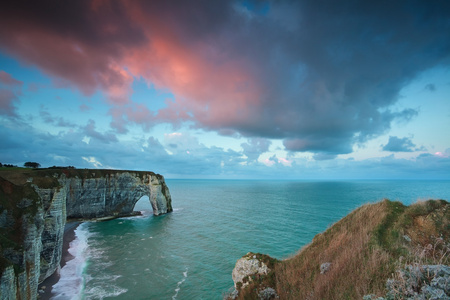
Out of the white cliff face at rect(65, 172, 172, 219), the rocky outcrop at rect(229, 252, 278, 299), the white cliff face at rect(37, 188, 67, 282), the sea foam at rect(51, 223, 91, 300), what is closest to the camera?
the rocky outcrop at rect(229, 252, 278, 299)

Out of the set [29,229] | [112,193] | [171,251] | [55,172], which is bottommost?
[171,251]

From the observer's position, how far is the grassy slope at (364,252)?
32.0 ft

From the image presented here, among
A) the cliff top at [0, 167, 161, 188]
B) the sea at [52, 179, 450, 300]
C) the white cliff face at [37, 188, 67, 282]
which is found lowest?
the sea at [52, 179, 450, 300]

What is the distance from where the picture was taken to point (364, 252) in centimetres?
1190

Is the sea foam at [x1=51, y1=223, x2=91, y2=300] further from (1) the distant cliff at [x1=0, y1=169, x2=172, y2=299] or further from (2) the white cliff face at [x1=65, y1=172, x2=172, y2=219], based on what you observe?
(2) the white cliff face at [x1=65, y1=172, x2=172, y2=219]

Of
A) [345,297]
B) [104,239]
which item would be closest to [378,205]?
[345,297]

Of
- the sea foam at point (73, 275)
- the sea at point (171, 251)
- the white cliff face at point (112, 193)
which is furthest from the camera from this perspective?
the white cliff face at point (112, 193)

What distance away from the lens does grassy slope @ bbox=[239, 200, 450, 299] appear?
384 inches

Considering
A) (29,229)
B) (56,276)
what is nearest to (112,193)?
(56,276)

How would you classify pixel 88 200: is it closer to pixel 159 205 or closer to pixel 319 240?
pixel 159 205

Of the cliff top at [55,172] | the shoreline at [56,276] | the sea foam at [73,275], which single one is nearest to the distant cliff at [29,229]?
the cliff top at [55,172]

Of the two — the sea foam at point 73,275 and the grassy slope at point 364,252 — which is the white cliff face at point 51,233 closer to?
the sea foam at point 73,275

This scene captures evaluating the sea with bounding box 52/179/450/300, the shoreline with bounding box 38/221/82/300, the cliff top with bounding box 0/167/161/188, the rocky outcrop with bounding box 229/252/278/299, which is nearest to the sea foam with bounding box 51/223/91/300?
the sea with bounding box 52/179/450/300

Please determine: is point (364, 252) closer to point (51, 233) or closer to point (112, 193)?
point (51, 233)
